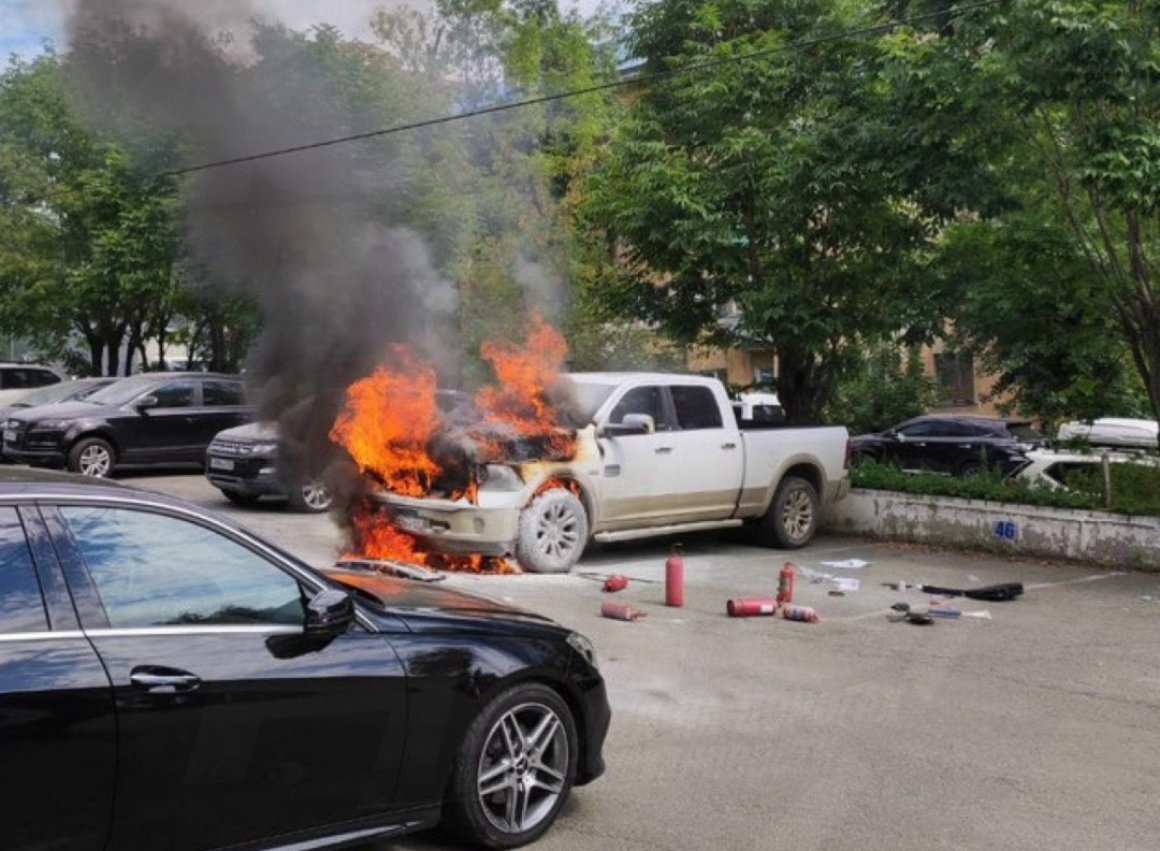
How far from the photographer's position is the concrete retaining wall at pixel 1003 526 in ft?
38.3

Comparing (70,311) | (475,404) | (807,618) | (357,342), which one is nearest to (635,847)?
(807,618)

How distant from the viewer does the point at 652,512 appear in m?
11.5

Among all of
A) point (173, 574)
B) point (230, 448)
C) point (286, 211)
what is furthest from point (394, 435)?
point (173, 574)

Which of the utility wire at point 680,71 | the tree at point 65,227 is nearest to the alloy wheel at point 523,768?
the utility wire at point 680,71

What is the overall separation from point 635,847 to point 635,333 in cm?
1535

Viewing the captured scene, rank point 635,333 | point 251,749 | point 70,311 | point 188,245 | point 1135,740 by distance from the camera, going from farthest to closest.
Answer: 1. point 70,311
2. point 635,333
3. point 188,245
4. point 1135,740
5. point 251,749

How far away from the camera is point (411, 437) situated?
10.4 meters

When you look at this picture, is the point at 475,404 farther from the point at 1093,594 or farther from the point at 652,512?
the point at 1093,594

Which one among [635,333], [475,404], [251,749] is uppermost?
[635,333]

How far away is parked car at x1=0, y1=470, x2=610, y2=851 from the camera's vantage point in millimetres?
3273

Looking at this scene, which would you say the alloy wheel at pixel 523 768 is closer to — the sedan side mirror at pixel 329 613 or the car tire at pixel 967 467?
the sedan side mirror at pixel 329 613

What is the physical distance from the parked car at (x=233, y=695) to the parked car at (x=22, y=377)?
67.0 feet

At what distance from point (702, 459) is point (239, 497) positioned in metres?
6.37

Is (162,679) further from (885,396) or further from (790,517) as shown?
(885,396)
